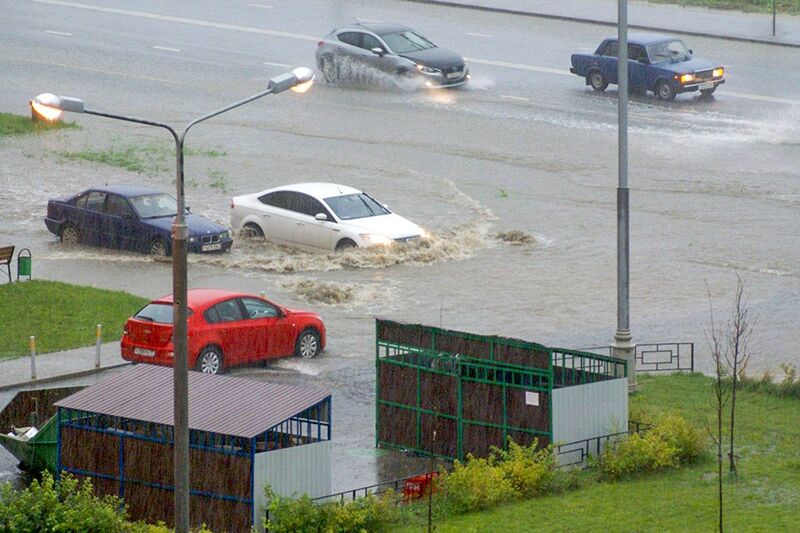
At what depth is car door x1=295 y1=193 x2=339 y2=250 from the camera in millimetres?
32688

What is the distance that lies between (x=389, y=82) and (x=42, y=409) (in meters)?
26.4

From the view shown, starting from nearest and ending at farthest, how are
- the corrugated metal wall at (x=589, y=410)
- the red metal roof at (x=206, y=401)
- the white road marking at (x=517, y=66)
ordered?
the red metal roof at (x=206, y=401) → the corrugated metal wall at (x=589, y=410) → the white road marking at (x=517, y=66)

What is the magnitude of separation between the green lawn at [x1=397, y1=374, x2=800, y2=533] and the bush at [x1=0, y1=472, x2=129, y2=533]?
3241 millimetres

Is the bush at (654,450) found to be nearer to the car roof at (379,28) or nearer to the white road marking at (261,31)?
the white road marking at (261,31)

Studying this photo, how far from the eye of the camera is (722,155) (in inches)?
1572

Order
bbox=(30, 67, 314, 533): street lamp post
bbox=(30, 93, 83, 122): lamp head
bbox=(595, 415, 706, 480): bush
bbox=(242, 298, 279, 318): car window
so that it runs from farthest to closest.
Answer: bbox=(242, 298, 279, 318): car window → bbox=(595, 415, 706, 480): bush → bbox=(30, 67, 314, 533): street lamp post → bbox=(30, 93, 83, 122): lamp head

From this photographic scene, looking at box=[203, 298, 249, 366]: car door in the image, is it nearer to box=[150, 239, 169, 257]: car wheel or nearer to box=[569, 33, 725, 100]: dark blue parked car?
box=[150, 239, 169, 257]: car wheel

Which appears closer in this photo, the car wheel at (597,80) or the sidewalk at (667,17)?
the car wheel at (597,80)

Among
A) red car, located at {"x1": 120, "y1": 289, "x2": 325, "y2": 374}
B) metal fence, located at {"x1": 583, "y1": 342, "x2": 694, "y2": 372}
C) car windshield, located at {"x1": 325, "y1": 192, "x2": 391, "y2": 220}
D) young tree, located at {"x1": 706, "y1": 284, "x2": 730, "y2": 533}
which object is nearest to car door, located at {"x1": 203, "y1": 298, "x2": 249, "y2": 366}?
red car, located at {"x1": 120, "y1": 289, "x2": 325, "y2": 374}

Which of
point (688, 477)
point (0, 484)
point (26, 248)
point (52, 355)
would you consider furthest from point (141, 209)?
point (688, 477)

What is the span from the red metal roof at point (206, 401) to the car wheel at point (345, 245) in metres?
12.4

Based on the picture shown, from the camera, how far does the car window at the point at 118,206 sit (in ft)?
109

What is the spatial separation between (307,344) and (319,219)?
6.87 m

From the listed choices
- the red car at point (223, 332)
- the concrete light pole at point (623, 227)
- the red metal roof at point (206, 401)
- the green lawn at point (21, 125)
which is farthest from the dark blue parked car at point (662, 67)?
the red metal roof at point (206, 401)
